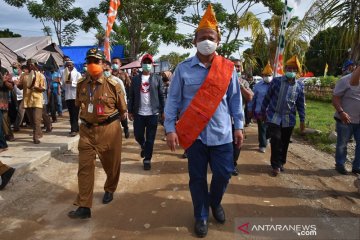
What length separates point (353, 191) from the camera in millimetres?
4688

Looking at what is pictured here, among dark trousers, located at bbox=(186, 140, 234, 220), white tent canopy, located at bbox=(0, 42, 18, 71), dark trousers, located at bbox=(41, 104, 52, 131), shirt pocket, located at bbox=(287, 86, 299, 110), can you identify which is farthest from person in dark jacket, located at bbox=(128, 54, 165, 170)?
white tent canopy, located at bbox=(0, 42, 18, 71)

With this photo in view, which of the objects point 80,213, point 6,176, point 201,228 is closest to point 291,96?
point 201,228

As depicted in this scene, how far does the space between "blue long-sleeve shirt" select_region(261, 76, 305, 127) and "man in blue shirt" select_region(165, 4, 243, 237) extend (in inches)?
86.1

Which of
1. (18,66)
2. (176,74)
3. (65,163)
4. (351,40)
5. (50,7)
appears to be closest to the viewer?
(176,74)

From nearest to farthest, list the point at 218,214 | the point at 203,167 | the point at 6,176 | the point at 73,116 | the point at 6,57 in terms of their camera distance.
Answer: the point at 203,167 < the point at 218,214 < the point at 6,176 < the point at 73,116 < the point at 6,57

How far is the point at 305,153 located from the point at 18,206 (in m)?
5.59

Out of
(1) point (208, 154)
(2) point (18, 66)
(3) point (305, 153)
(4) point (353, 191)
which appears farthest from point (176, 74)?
(2) point (18, 66)

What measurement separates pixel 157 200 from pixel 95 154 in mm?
1062

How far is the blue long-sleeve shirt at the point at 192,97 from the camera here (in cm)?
331

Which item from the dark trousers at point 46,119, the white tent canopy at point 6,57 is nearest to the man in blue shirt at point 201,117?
the dark trousers at point 46,119

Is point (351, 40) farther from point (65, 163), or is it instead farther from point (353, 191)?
point (65, 163)

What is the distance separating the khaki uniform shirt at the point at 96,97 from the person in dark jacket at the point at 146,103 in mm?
1714

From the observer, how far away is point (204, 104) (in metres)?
3.27

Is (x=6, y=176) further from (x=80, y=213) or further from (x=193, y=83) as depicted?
(x=193, y=83)
